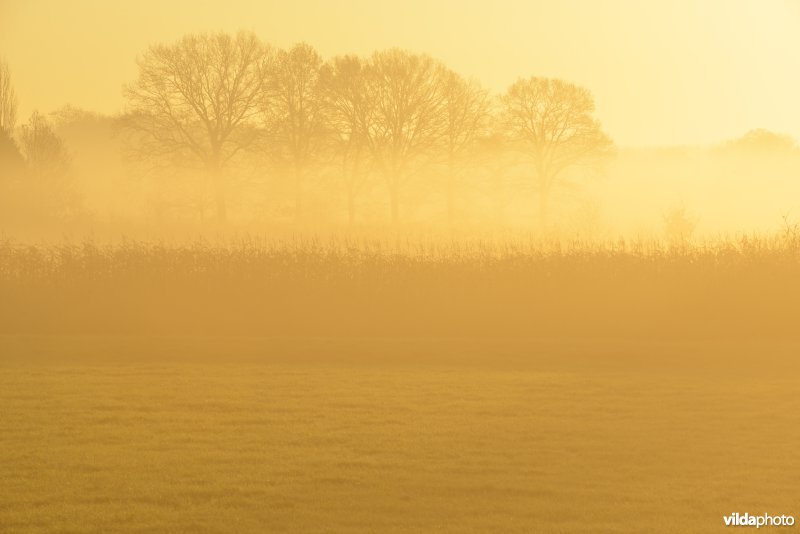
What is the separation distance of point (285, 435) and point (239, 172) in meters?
46.2

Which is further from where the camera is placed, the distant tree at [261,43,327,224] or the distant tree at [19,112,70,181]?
the distant tree at [261,43,327,224]

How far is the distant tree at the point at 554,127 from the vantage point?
63.2 meters

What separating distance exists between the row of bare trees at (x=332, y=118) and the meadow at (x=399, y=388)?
28352 mm

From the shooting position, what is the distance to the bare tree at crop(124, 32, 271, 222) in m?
55.2

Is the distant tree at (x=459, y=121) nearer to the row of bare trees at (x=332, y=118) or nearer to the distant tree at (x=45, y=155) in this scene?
the row of bare trees at (x=332, y=118)

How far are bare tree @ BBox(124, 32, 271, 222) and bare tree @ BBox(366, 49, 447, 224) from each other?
6764 millimetres

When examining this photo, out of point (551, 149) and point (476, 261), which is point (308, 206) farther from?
point (476, 261)

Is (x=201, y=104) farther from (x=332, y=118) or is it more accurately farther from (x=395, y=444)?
(x=395, y=444)

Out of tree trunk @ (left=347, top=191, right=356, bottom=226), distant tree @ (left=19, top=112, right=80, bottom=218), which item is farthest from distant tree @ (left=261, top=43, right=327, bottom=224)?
distant tree @ (left=19, top=112, right=80, bottom=218)

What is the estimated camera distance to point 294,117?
187 ft

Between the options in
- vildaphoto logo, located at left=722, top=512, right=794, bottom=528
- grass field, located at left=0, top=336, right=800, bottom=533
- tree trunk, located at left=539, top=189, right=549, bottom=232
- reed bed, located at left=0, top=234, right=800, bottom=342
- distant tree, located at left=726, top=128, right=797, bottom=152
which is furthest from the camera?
distant tree, located at left=726, top=128, right=797, bottom=152

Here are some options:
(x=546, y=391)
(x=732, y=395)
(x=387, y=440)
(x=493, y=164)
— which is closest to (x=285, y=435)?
(x=387, y=440)

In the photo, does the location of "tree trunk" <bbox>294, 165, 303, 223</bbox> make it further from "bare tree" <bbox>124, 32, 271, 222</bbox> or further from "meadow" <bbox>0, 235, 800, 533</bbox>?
"meadow" <bbox>0, 235, 800, 533</bbox>

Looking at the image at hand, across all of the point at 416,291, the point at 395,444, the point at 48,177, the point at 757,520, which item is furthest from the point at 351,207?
the point at 757,520
